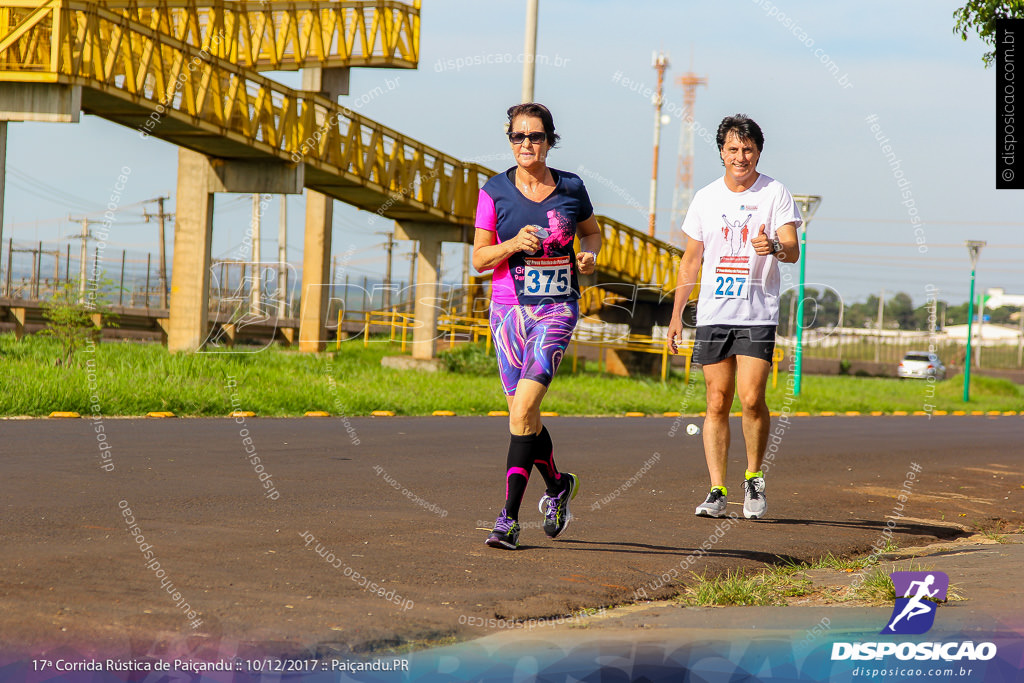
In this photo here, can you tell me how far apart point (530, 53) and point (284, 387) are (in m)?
9.28

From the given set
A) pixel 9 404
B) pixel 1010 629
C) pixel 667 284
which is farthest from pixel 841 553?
pixel 667 284

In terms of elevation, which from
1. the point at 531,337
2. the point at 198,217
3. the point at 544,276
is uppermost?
the point at 198,217

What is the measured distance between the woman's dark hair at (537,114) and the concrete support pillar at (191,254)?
666 inches

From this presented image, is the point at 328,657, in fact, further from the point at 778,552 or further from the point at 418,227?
the point at 418,227

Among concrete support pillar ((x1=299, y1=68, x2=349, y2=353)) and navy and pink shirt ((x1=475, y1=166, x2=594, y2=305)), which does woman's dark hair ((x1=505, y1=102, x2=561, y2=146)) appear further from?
concrete support pillar ((x1=299, y1=68, x2=349, y2=353))

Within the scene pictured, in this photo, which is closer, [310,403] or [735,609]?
[735,609]

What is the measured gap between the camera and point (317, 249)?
2778 cm

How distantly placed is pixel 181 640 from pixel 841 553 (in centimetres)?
385

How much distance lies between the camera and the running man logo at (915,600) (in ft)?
13.7

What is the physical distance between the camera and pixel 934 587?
15.3ft

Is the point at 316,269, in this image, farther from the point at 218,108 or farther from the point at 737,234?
the point at 737,234

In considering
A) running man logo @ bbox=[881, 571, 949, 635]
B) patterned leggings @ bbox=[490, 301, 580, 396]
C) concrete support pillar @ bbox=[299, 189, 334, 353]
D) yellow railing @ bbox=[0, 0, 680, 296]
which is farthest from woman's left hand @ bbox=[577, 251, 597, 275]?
concrete support pillar @ bbox=[299, 189, 334, 353]

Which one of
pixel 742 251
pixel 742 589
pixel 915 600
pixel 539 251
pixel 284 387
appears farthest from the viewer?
pixel 284 387

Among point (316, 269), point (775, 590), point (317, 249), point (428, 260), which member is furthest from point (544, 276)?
point (316, 269)
